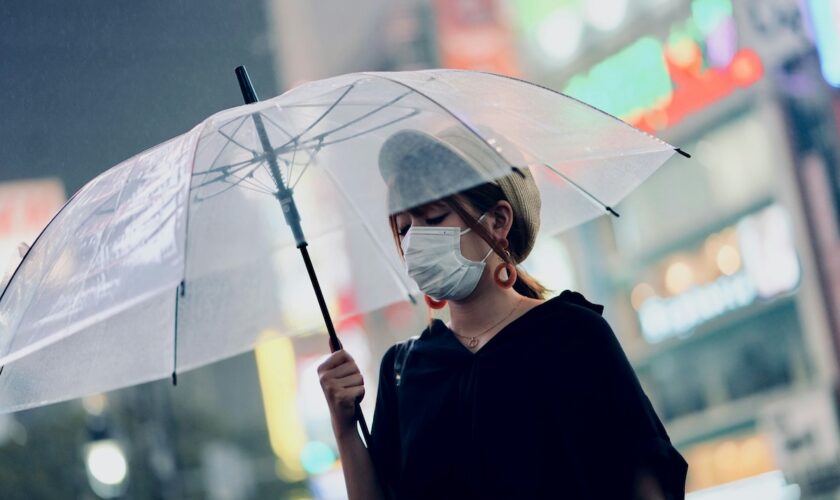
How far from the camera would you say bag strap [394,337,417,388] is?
9.04ft

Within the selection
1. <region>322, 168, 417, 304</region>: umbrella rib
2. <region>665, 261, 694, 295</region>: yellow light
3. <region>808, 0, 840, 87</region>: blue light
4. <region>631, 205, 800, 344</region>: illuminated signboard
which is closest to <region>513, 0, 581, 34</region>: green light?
<region>631, 205, 800, 344</region>: illuminated signboard

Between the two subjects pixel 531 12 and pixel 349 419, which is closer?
pixel 349 419

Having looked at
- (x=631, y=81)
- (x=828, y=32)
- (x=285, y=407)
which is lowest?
(x=285, y=407)

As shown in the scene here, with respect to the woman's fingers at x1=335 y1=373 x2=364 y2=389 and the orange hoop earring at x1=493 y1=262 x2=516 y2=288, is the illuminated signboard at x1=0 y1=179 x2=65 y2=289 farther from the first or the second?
the orange hoop earring at x1=493 y1=262 x2=516 y2=288

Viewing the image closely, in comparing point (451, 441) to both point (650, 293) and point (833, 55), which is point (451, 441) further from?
point (650, 293)

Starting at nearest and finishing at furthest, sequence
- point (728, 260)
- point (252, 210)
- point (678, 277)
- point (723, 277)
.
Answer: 1. point (252, 210)
2. point (728, 260)
3. point (723, 277)
4. point (678, 277)

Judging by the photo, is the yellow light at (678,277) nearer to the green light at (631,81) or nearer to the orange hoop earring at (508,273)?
the green light at (631,81)

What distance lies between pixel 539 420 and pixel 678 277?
18528mm

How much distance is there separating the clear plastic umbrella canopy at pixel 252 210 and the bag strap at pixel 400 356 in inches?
13.6

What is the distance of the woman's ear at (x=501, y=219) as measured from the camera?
8.52ft

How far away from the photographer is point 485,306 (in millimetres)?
2652

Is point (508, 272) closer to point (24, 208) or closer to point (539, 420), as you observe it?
point (539, 420)

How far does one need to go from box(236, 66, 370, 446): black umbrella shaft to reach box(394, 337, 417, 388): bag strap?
13cm

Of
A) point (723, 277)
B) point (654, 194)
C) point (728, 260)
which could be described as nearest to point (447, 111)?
point (728, 260)
